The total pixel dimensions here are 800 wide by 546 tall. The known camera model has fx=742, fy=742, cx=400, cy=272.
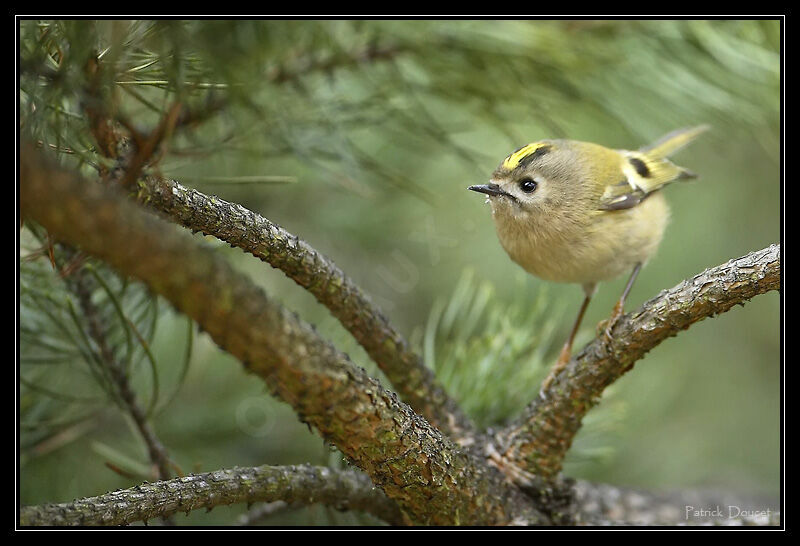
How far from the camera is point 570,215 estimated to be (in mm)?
1057

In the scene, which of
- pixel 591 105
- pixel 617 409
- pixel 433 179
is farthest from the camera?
pixel 433 179

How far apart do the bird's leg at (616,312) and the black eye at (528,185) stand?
19cm

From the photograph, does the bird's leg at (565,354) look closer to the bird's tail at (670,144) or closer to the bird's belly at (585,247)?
the bird's belly at (585,247)

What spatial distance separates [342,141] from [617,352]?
530 mm

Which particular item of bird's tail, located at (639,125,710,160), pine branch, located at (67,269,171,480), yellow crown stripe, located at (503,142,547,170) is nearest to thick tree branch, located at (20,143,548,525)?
pine branch, located at (67,269,171,480)

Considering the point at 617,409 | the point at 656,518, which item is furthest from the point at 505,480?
the point at 656,518

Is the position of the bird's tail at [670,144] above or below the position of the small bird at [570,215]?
above

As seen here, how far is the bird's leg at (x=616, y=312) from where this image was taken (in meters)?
0.81

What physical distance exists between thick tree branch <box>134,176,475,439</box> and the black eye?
33 cm

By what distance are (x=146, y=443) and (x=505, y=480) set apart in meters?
0.43

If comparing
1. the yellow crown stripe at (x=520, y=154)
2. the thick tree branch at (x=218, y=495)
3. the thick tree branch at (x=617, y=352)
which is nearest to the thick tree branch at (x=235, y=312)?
the thick tree branch at (x=218, y=495)
